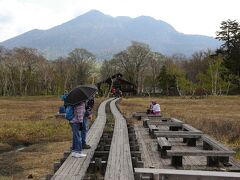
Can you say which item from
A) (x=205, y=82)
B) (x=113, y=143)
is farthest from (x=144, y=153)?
(x=205, y=82)

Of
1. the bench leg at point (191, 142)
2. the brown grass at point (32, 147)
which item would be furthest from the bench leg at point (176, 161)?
the bench leg at point (191, 142)

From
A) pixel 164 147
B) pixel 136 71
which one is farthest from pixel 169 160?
pixel 136 71

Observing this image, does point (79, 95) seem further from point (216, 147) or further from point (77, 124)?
point (216, 147)

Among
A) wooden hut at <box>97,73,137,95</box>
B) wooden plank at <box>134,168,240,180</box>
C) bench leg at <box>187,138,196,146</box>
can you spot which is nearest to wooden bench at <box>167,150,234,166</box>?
wooden plank at <box>134,168,240,180</box>

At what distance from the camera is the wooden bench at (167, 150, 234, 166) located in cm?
1041

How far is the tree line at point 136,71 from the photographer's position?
8048 cm

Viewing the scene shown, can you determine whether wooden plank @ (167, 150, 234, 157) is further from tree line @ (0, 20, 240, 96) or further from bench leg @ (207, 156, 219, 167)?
tree line @ (0, 20, 240, 96)

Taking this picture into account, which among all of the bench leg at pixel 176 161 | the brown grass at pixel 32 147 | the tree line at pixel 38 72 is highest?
the tree line at pixel 38 72

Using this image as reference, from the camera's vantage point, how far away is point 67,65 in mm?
101938

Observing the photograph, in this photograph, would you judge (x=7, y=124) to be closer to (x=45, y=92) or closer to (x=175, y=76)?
(x=175, y=76)

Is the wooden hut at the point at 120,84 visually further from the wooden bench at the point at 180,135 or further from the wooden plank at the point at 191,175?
the wooden plank at the point at 191,175

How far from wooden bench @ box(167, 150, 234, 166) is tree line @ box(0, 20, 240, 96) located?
217ft

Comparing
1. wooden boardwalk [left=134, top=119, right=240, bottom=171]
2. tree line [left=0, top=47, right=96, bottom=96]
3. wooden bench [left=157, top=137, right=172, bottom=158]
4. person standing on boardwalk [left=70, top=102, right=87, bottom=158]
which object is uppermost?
tree line [left=0, top=47, right=96, bottom=96]

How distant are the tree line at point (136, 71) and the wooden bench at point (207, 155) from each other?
66.0m
